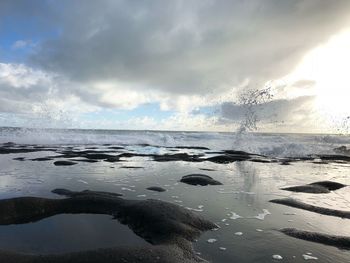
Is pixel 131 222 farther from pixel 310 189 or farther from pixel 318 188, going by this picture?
pixel 318 188

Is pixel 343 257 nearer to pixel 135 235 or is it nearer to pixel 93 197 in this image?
pixel 135 235

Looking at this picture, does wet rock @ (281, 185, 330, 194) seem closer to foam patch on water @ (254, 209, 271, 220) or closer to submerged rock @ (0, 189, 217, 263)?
foam patch on water @ (254, 209, 271, 220)

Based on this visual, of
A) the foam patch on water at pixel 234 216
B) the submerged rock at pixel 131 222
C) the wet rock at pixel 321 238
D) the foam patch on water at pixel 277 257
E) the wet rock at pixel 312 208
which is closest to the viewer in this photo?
the submerged rock at pixel 131 222

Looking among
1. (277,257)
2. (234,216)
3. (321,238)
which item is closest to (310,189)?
(234,216)

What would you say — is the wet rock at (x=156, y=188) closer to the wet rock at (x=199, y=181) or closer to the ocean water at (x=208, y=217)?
the ocean water at (x=208, y=217)

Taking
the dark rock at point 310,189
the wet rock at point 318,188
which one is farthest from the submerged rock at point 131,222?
the wet rock at point 318,188

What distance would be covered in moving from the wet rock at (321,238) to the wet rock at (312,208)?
2.27m

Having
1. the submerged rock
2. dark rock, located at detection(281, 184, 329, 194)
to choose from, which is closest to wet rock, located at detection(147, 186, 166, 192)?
the submerged rock

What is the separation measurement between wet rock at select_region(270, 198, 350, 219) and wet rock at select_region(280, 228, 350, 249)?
2269mm

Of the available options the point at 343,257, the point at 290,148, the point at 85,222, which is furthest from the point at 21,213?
the point at 290,148

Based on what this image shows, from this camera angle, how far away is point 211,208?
32.0 ft

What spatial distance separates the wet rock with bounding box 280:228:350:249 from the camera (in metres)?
7.00

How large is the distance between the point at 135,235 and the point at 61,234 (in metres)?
1.52

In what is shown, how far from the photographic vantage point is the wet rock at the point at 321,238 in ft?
23.0
